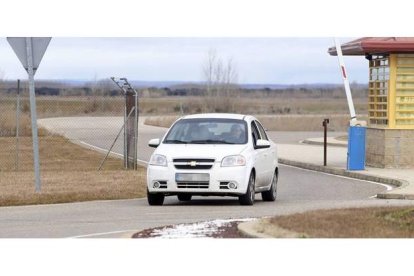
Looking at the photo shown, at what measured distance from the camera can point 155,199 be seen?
767 inches

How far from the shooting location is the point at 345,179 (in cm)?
2628

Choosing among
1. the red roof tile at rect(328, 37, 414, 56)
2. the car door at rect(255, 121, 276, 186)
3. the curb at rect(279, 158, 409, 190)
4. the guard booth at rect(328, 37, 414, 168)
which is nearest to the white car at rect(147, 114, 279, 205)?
the car door at rect(255, 121, 276, 186)

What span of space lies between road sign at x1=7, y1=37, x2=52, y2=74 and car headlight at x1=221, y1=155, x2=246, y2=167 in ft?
13.2

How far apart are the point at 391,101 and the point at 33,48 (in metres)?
11.5

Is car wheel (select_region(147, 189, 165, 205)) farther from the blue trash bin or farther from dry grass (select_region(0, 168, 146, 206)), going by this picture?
the blue trash bin

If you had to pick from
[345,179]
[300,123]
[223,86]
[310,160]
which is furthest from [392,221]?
[223,86]

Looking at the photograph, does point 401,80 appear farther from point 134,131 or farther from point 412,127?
point 134,131

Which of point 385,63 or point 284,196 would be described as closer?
point 284,196

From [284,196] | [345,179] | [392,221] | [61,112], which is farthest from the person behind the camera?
[61,112]

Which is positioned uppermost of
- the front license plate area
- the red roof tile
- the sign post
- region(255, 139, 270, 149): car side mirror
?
the red roof tile

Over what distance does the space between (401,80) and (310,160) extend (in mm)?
4691

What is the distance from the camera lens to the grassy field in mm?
Result: 20609

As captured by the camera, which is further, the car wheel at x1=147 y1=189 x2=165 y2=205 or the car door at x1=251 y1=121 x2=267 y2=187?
the car door at x1=251 y1=121 x2=267 y2=187

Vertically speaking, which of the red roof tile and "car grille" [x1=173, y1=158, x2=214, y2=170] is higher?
the red roof tile
